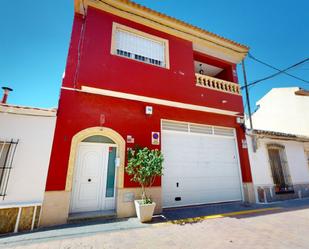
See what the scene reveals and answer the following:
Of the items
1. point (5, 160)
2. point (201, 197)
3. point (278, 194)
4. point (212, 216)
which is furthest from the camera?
point (278, 194)

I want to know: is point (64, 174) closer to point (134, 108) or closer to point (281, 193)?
point (134, 108)

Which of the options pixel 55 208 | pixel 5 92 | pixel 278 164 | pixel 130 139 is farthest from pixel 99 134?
pixel 278 164

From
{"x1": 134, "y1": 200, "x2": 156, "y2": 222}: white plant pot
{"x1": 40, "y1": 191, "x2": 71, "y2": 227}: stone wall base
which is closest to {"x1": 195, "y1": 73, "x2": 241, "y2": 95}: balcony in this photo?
{"x1": 134, "y1": 200, "x2": 156, "y2": 222}: white plant pot

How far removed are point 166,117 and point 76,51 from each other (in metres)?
4.44

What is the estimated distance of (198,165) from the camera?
7328mm

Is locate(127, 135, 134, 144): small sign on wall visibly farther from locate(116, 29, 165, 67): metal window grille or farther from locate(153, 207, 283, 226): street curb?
locate(116, 29, 165, 67): metal window grille

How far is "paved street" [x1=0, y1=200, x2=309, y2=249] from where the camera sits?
364 cm

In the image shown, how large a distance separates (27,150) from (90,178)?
2.14m

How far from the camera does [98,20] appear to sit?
658 centimetres

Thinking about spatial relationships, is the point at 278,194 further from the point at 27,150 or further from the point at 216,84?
the point at 27,150

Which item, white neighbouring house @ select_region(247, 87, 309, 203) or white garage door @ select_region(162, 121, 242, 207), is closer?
white garage door @ select_region(162, 121, 242, 207)

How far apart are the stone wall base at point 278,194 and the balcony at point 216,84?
528cm

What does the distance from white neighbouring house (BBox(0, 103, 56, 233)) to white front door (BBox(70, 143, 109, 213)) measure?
98 cm

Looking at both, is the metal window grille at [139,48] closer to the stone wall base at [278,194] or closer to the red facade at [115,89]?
the red facade at [115,89]
